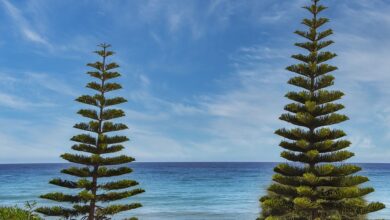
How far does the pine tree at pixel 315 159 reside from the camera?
15.0 m

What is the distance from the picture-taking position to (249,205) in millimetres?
32531

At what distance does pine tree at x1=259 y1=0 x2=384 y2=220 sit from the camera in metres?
15.0

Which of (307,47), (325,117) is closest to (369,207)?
(325,117)

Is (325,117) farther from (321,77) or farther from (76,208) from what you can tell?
(76,208)

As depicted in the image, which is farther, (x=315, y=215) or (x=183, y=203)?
(x=183, y=203)

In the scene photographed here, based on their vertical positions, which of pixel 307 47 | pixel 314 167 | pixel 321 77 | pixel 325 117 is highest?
pixel 307 47

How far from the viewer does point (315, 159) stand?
50.4 feet

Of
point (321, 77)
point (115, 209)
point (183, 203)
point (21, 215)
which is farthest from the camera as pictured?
point (183, 203)

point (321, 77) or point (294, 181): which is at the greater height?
point (321, 77)

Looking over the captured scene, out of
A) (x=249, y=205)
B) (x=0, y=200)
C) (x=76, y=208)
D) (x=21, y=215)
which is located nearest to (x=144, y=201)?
(x=249, y=205)

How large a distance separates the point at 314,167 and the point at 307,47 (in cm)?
387

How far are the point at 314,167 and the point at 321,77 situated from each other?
2.87 metres

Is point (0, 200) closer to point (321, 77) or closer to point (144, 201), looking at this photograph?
point (144, 201)

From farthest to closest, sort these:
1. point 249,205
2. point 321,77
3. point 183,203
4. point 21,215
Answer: point 183,203 → point 249,205 → point 321,77 → point 21,215
